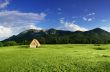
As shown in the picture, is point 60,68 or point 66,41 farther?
point 66,41

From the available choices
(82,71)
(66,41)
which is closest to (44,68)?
(82,71)

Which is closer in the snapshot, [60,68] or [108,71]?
[108,71]

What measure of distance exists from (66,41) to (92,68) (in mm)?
146656

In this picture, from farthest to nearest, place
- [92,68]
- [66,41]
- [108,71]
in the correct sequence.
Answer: [66,41], [92,68], [108,71]

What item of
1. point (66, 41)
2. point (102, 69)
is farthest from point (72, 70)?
point (66, 41)

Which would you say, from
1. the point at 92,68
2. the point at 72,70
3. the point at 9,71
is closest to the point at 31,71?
the point at 9,71

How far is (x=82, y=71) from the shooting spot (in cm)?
2681

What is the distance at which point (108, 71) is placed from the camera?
26.5m

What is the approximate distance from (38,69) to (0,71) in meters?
4.75

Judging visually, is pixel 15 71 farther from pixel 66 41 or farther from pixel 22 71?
pixel 66 41

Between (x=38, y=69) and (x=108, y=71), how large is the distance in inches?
342

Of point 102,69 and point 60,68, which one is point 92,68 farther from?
point 60,68

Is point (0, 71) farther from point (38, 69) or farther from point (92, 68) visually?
point (92, 68)

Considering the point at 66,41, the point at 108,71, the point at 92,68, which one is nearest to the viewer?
the point at 108,71
